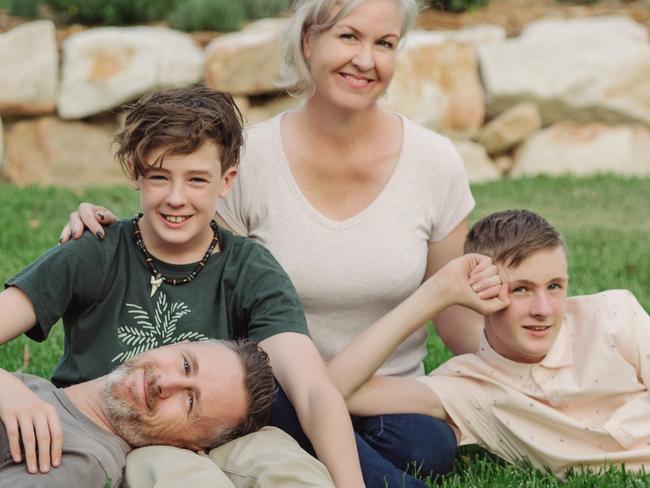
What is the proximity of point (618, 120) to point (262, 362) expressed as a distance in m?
7.19

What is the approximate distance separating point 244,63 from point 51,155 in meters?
1.77

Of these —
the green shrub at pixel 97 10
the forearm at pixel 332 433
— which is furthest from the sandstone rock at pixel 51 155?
the forearm at pixel 332 433

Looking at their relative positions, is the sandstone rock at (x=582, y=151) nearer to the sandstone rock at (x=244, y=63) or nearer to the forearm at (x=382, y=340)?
the sandstone rock at (x=244, y=63)

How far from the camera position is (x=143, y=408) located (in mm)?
2938

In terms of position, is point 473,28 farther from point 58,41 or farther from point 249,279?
point 249,279

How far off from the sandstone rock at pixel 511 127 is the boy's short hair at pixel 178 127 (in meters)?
6.12

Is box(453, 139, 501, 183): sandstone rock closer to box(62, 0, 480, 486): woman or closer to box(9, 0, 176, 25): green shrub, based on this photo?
box(9, 0, 176, 25): green shrub

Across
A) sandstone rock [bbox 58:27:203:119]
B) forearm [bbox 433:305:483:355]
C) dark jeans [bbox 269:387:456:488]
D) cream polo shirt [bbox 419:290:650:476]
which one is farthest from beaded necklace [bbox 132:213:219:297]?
sandstone rock [bbox 58:27:203:119]

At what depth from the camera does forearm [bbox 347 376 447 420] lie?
3.51 m

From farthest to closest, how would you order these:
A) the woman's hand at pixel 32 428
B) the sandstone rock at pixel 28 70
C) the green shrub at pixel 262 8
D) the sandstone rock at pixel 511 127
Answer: the green shrub at pixel 262 8
the sandstone rock at pixel 511 127
the sandstone rock at pixel 28 70
the woman's hand at pixel 32 428

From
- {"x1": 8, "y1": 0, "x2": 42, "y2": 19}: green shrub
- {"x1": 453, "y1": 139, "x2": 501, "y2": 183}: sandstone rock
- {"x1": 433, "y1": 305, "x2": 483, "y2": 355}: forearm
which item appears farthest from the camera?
{"x1": 8, "y1": 0, "x2": 42, "y2": 19}: green shrub

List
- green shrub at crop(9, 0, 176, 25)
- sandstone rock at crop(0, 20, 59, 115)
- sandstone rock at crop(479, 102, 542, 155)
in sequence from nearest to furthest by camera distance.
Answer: sandstone rock at crop(0, 20, 59, 115) → sandstone rock at crop(479, 102, 542, 155) → green shrub at crop(9, 0, 176, 25)

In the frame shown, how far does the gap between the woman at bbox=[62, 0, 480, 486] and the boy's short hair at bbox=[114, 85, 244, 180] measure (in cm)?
46

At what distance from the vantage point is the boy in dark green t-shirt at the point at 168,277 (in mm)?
3197
